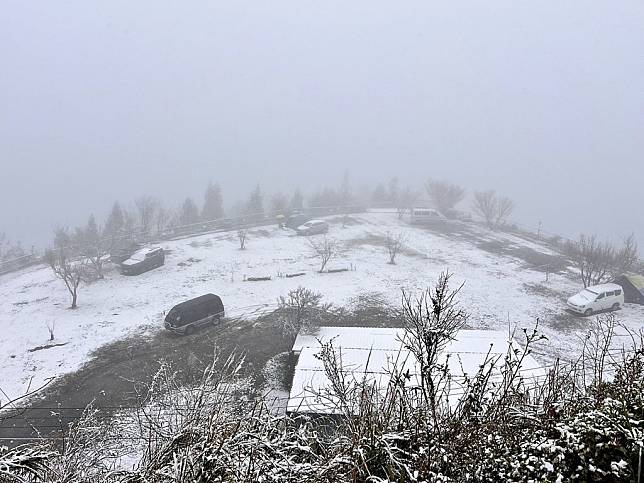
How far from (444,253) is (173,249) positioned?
2260cm

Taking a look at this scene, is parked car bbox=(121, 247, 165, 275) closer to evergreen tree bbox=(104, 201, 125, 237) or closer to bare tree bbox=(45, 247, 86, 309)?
bare tree bbox=(45, 247, 86, 309)

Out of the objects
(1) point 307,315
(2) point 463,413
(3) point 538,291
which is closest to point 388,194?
(3) point 538,291

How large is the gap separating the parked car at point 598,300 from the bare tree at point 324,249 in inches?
585

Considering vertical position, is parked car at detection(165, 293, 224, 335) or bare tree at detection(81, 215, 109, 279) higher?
bare tree at detection(81, 215, 109, 279)

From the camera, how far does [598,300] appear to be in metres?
20.1

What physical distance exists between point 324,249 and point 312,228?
21.1 ft

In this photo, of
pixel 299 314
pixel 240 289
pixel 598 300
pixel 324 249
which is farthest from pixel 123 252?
pixel 598 300

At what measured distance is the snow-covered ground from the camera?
17.0 meters

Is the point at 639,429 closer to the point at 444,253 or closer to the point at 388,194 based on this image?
the point at 444,253

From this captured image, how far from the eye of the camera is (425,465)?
4285mm

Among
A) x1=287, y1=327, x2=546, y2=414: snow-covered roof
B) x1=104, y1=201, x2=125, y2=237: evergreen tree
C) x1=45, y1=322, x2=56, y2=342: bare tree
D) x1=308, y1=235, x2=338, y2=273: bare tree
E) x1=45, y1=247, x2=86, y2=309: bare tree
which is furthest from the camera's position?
x1=104, y1=201, x2=125, y2=237: evergreen tree

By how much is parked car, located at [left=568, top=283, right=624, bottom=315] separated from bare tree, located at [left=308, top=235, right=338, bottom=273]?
14.9 meters

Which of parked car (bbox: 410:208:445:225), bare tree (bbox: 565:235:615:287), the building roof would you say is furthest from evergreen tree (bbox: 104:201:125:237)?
bare tree (bbox: 565:235:615:287)

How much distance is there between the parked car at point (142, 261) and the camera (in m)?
25.2
